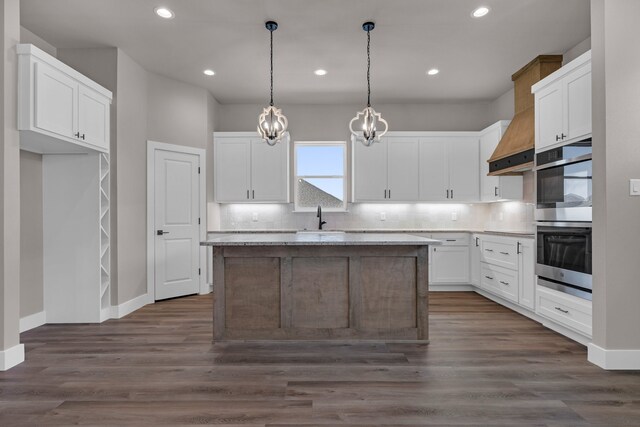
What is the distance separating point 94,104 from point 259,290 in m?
2.59

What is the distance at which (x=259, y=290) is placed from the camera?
320 centimetres

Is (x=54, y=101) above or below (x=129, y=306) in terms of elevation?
above

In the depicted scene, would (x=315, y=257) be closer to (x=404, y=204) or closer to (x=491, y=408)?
(x=491, y=408)

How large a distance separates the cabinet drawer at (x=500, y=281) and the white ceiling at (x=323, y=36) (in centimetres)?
259

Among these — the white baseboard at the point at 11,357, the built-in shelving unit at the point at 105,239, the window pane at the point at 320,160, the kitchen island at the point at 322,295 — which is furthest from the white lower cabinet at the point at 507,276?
the white baseboard at the point at 11,357

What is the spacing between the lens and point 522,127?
173 inches

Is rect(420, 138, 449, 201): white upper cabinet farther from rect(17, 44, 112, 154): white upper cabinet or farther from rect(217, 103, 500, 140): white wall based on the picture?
rect(17, 44, 112, 154): white upper cabinet

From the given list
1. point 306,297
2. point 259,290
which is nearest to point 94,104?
point 259,290

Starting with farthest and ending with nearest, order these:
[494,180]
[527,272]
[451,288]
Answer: [451,288] < [494,180] < [527,272]

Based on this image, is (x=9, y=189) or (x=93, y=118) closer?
(x=9, y=189)

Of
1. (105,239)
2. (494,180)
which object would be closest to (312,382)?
(105,239)

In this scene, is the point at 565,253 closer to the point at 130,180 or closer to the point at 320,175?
the point at 320,175

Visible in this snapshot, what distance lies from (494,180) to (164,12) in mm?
4659

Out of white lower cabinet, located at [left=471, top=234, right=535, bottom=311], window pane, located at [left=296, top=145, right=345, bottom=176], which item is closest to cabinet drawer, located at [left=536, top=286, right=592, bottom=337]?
white lower cabinet, located at [left=471, top=234, right=535, bottom=311]
